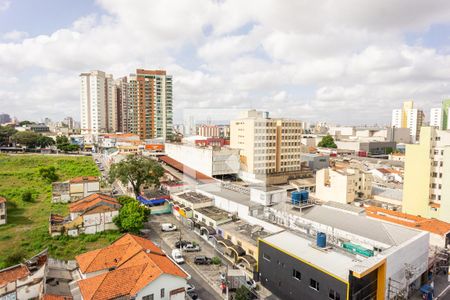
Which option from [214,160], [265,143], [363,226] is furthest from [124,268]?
[265,143]

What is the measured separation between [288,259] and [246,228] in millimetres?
6367

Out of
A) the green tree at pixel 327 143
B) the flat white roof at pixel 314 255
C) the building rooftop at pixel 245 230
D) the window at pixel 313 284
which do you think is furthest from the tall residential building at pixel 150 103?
the window at pixel 313 284

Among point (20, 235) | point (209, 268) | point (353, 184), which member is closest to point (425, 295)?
point (209, 268)

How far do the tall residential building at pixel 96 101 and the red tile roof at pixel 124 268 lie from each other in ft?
267

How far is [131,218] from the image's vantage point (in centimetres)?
2153

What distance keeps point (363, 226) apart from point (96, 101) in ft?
286

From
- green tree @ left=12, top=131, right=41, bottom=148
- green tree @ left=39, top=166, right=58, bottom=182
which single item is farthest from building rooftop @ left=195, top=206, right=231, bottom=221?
green tree @ left=12, top=131, right=41, bottom=148

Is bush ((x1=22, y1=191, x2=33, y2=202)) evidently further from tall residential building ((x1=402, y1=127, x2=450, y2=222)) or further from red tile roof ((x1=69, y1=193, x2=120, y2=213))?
tall residential building ((x1=402, y1=127, x2=450, y2=222))

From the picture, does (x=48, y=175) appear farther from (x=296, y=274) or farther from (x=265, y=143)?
(x=296, y=274)

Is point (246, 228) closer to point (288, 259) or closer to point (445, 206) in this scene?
point (288, 259)

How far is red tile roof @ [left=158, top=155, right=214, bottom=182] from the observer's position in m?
37.7

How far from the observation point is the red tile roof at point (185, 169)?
124ft

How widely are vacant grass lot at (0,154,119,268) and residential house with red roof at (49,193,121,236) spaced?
0.73m

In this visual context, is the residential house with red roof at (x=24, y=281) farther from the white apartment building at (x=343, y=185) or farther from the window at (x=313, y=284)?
the white apartment building at (x=343, y=185)
